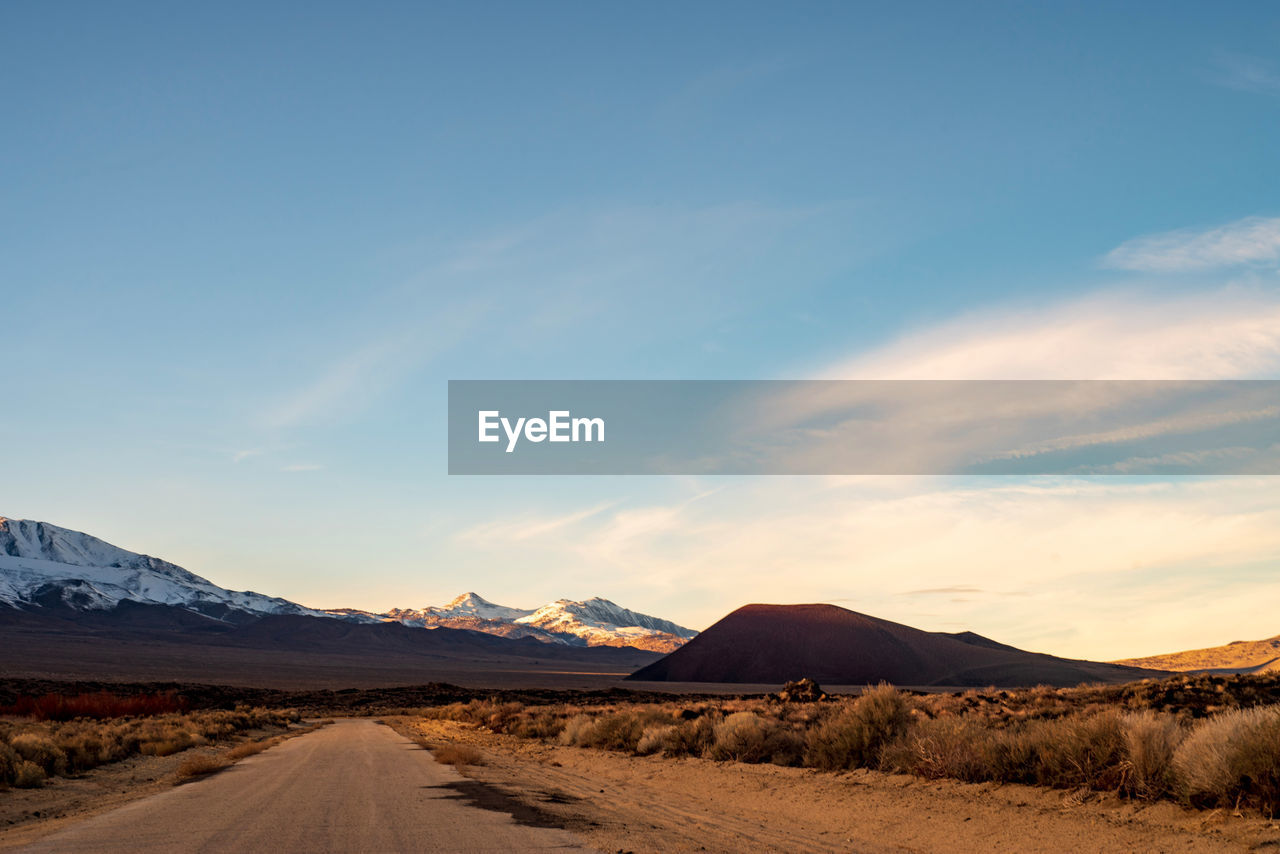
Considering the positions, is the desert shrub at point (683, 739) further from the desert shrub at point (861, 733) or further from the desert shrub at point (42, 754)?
the desert shrub at point (42, 754)

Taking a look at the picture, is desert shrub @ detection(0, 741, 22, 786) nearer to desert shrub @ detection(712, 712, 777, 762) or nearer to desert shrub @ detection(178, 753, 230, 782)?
desert shrub @ detection(178, 753, 230, 782)

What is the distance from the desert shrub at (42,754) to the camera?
22.1 meters

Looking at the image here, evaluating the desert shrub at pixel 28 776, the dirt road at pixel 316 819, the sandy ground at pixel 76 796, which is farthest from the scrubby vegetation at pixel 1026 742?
the desert shrub at pixel 28 776

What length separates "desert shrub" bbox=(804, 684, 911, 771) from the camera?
18469 mm

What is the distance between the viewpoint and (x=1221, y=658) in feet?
515

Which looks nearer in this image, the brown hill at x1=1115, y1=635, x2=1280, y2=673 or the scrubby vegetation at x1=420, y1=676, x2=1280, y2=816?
the scrubby vegetation at x1=420, y1=676, x2=1280, y2=816

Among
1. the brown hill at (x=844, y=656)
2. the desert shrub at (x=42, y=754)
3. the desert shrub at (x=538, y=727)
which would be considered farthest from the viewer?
the brown hill at (x=844, y=656)

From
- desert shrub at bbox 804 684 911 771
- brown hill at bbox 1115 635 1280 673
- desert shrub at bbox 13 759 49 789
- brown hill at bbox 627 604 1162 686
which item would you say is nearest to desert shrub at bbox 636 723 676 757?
desert shrub at bbox 804 684 911 771

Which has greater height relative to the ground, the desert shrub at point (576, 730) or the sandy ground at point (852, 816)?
the sandy ground at point (852, 816)

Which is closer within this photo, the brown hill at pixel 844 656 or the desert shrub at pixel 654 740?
the desert shrub at pixel 654 740

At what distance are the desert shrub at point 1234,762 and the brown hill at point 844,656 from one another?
120 metres

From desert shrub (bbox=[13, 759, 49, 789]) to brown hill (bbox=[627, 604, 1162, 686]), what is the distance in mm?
120590

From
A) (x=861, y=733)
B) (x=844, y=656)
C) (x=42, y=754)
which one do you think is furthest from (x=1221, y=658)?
(x=42, y=754)

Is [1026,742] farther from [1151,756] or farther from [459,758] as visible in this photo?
[459,758]
